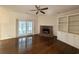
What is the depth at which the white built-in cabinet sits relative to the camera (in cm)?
409

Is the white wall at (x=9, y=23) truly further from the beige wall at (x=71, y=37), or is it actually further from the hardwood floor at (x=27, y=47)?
the beige wall at (x=71, y=37)

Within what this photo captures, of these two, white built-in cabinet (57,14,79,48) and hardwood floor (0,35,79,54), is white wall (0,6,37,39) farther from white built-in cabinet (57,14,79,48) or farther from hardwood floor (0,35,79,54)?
white built-in cabinet (57,14,79,48)

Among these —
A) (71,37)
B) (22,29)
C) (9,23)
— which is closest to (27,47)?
(22,29)

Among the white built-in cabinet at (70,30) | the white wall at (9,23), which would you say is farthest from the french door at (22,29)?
the white built-in cabinet at (70,30)

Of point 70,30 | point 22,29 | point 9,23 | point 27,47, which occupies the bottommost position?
point 27,47

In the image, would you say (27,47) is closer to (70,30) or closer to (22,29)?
(22,29)

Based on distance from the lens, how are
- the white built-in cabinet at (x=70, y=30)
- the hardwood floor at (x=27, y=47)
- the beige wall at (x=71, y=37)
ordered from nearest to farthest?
1. the hardwood floor at (x=27, y=47)
2. the beige wall at (x=71, y=37)
3. the white built-in cabinet at (x=70, y=30)

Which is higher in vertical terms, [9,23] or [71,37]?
[9,23]

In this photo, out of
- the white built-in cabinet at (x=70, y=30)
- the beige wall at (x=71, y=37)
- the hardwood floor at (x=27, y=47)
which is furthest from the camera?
the white built-in cabinet at (x=70, y=30)

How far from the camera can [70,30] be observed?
4781mm

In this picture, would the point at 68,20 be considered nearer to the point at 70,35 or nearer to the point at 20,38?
the point at 70,35

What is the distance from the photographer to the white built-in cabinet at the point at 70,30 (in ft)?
13.4

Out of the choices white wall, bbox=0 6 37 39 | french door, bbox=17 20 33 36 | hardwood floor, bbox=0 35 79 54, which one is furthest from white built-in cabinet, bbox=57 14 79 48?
white wall, bbox=0 6 37 39
